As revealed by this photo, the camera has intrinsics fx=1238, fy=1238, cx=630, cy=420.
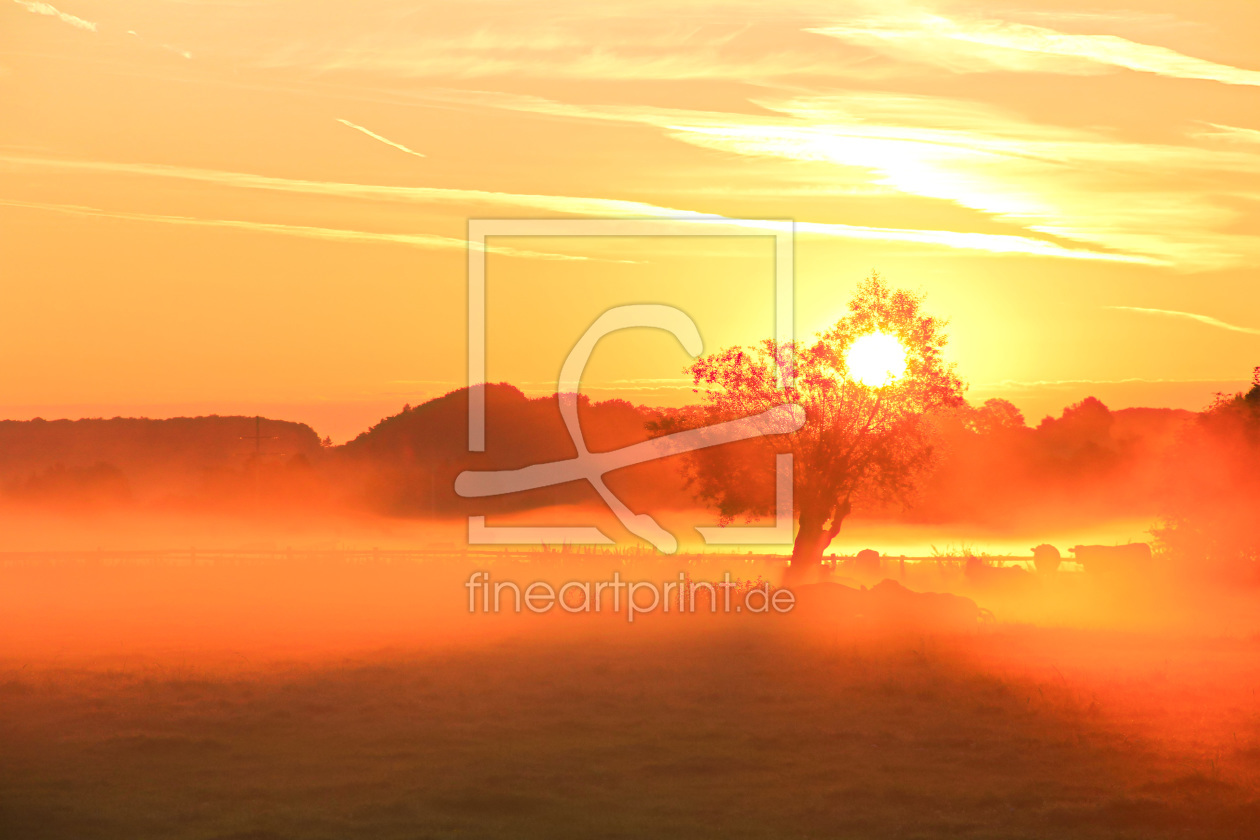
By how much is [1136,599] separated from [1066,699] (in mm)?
30022

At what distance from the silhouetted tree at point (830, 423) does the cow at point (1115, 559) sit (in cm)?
1712

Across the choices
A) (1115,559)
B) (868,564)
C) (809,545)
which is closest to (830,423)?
(809,545)

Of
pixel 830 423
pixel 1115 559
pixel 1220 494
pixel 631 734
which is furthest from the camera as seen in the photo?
pixel 1115 559

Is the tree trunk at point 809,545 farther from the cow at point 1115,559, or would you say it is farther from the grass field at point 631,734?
the cow at point 1115,559

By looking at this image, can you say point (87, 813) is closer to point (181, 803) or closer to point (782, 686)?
point (181, 803)

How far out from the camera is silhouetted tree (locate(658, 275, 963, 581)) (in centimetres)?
4453

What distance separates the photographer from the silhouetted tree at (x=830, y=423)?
44531 mm

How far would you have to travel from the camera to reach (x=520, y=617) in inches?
1592

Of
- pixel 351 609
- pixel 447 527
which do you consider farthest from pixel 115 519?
pixel 351 609

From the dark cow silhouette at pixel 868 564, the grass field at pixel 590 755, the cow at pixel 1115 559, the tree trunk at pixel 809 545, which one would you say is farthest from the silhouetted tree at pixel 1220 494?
the grass field at pixel 590 755

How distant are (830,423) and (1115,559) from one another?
23044 millimetres

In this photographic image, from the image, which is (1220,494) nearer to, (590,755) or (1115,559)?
(1115,559)

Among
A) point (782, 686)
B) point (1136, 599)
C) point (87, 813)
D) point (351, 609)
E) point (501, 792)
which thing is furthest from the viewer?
point (1136, 599)

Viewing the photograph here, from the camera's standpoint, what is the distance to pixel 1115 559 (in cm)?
5969
